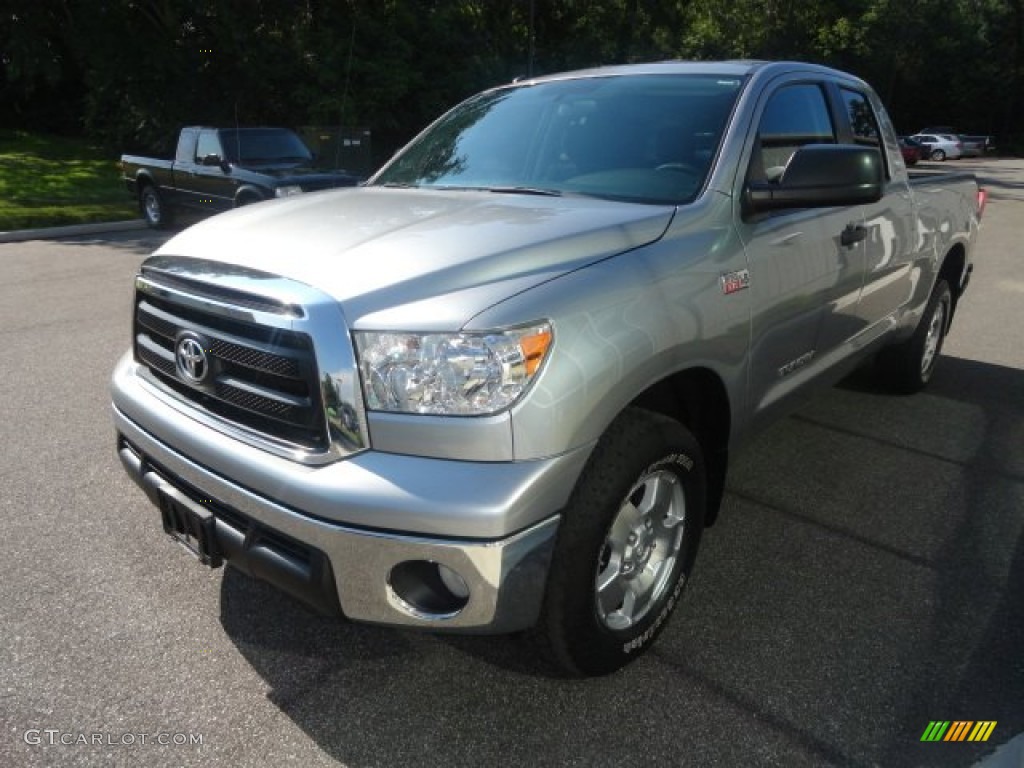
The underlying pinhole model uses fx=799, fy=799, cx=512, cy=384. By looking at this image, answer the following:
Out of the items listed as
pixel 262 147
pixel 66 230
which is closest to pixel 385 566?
pixel 262 147

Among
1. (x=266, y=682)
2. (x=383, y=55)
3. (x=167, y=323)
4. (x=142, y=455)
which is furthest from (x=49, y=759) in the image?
(x=383, y=55)

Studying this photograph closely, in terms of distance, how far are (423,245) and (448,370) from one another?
501 millimetres

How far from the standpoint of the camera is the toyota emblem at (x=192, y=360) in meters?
2.34

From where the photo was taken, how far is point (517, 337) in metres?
1.99

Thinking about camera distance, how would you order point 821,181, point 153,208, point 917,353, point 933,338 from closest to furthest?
1. point 821,181
2. point 917,353
3. point 933,338
4. point 153,208

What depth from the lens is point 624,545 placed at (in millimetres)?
2432

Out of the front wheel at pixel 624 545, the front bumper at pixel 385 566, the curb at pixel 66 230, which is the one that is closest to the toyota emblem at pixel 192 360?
the front bumper at pixel 385 566

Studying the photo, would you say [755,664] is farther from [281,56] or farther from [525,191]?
[281,56]

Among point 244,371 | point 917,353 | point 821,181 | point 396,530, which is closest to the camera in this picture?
→ point 396,530

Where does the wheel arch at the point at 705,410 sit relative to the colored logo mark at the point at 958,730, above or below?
above

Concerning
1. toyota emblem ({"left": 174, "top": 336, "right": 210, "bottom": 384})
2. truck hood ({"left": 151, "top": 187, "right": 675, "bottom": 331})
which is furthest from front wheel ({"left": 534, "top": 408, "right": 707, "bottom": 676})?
toyota emblem ({"left": 174, "top": 336, "right": 210, "bottom": 384})

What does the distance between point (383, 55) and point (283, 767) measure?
24.1 m

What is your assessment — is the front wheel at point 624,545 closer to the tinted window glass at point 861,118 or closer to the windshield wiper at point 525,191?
the windshield wiper at point 525,191

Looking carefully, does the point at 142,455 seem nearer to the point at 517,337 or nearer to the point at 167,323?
the point at 167,323
